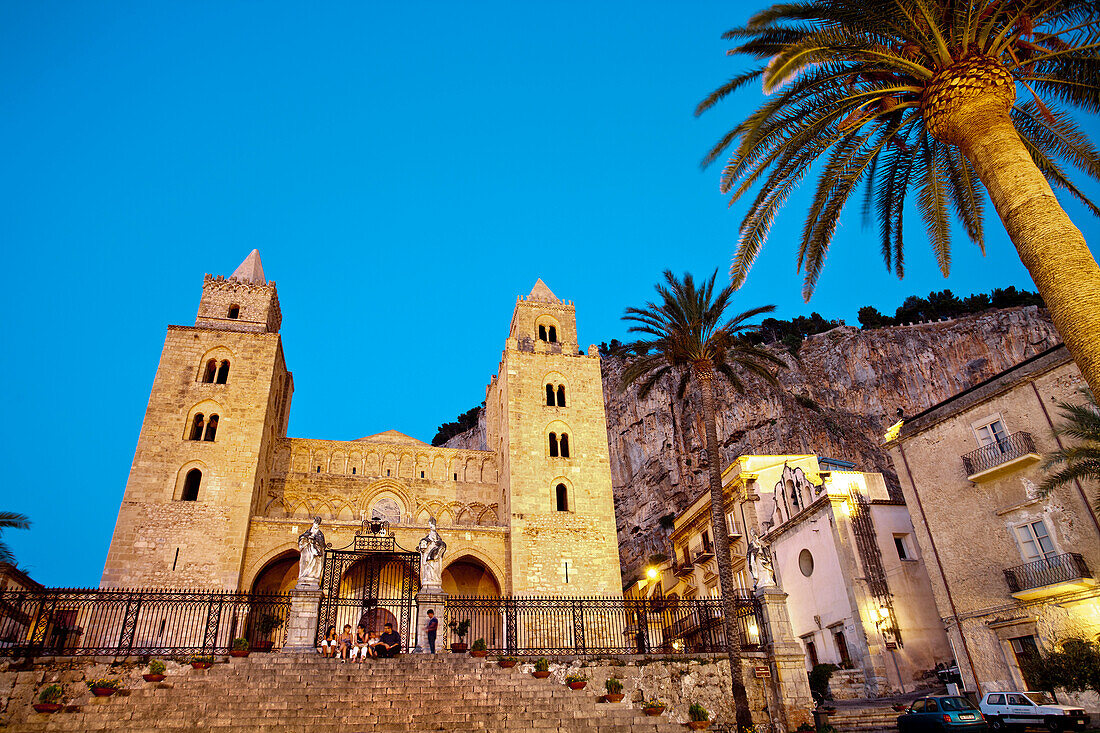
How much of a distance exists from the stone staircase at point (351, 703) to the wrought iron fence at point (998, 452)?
12077mm

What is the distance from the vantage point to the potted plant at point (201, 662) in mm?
14789

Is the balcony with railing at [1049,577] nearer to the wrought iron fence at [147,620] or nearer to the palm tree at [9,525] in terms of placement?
the wrought iron fence at [147,620]

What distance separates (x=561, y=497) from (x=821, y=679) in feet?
42.8

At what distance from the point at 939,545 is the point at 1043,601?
11.0 ft

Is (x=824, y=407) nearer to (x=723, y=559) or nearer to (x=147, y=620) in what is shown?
(x=723, y=559)

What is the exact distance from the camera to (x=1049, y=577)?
1775 centimetres

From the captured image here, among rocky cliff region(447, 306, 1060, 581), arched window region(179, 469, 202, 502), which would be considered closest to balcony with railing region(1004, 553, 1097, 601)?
arched window region(179, 469, 202, 502)

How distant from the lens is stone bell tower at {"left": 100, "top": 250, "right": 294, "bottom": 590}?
84.7 ft

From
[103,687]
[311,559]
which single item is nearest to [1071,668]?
[311,559]

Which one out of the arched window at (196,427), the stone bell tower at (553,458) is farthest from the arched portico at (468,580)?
the arched window at (196,427)

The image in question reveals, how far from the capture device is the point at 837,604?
24953 mm

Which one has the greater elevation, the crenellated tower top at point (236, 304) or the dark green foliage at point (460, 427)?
the dark green foliage at point (460, 427)

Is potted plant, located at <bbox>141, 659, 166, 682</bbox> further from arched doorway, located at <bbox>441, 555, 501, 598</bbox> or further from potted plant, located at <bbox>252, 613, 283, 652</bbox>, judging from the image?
arched doorway, located at <bbox>441, 555, 501, 598</bbox>

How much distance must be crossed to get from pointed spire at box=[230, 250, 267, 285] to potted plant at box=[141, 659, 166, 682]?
76.7 feet
